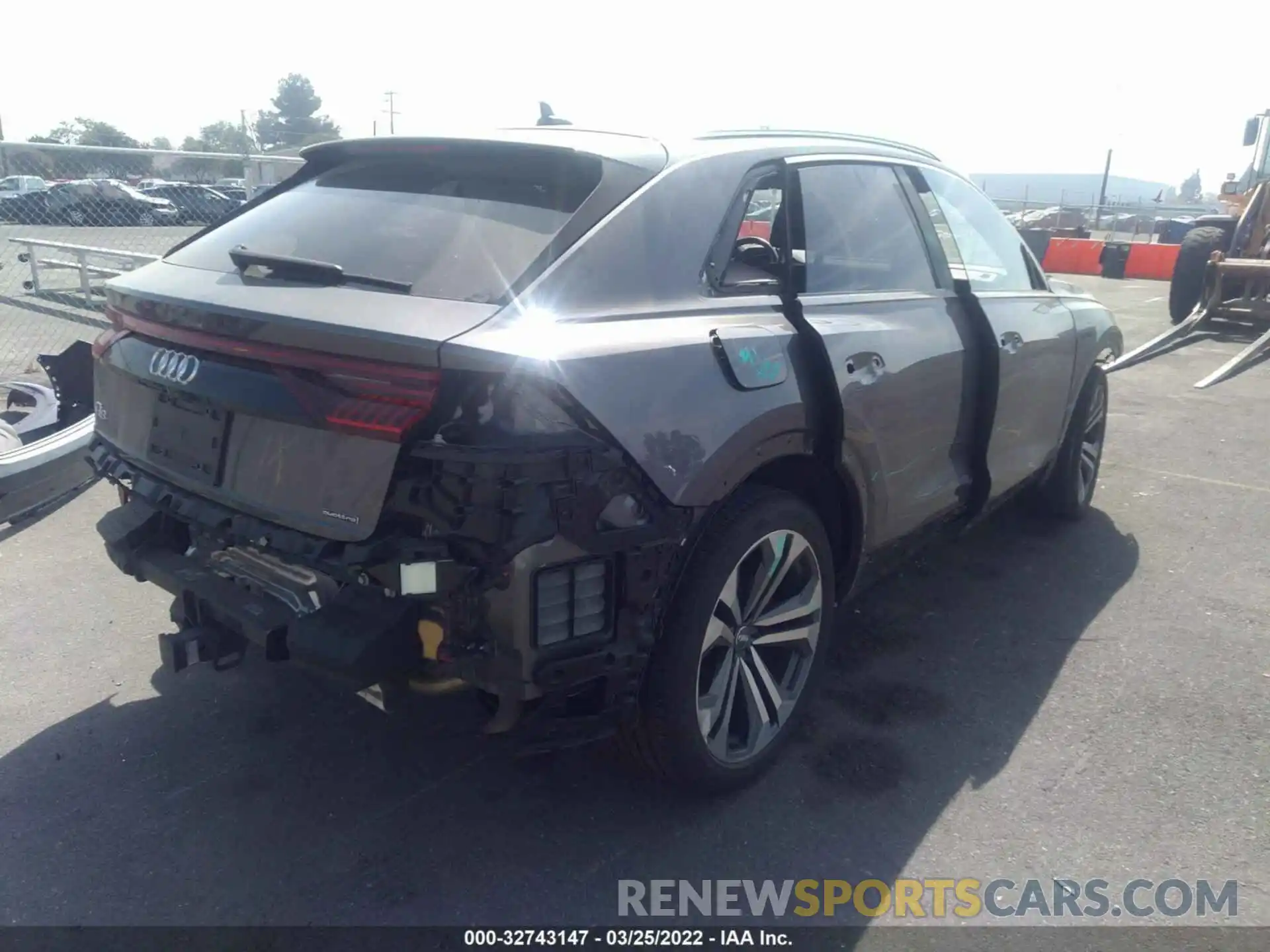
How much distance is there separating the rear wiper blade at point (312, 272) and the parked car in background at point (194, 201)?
8386 millimetres

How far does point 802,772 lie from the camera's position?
10.4 feet

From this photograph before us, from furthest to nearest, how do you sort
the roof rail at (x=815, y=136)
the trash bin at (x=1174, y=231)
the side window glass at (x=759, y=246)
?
1. the trash bin at (x=1174, y=231)
2. the roof rail at (x=815, y=136)
3. the side window glass at (x=759, y=246)

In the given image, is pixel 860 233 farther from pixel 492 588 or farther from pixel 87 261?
pixel 87 261

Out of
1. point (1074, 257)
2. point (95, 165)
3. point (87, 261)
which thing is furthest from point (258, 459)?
point (1074, 257)

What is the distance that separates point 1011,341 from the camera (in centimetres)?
411

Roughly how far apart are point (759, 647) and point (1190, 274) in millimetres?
12361

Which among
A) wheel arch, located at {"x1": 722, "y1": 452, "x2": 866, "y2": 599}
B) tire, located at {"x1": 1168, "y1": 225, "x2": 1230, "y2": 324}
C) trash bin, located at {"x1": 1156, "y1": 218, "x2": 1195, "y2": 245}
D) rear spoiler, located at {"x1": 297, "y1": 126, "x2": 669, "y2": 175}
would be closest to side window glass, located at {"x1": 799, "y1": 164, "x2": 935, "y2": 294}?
wheel arch, located at {"x1": 722, "y1": 452, "x2": 866, "y2": 599}

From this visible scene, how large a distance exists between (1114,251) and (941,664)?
19.4m

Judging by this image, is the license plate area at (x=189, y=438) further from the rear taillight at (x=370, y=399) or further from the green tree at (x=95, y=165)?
the green tree at (x=95, y=165)

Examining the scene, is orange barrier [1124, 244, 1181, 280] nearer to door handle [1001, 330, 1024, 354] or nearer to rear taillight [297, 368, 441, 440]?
door handle [1001, 330, 1024, 354]

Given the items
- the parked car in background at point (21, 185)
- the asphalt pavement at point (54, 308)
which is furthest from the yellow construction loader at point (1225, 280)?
the parked car in background at point (21, 185)

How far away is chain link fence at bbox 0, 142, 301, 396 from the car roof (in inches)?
181

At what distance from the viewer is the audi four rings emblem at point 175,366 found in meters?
2.72

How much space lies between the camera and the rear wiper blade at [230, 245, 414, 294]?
259 cm
